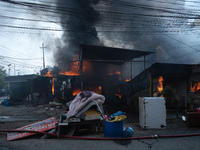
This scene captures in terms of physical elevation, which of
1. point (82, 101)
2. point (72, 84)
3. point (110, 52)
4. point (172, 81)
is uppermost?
point (110, 52)

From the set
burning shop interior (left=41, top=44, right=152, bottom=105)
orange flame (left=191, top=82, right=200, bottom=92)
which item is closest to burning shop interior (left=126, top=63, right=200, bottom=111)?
orange flame (left=191, top=82, right=200, bottom=92)

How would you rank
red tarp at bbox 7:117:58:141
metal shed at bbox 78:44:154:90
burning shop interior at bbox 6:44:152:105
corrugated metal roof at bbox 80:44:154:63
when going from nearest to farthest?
1. red tarp at bbox 7:117:58:141
2. metal shed at bbox 78:44:154:90
3. corrugated metal roof at bbox 80:44:154:63
4. burning shop interior at bbox 6:44:152:105

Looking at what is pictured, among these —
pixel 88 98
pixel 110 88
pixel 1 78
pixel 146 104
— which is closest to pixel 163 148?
pixel 146 104

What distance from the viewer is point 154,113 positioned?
583cm

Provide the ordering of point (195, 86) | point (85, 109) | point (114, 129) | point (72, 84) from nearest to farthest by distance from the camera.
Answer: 1. point (114, 129)
2. point (85, 109)
3. point (195, 86)
4. point (72, 84)

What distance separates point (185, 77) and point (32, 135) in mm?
11229

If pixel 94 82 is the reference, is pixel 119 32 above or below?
above

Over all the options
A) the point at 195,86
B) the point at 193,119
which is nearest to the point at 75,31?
the point at 195,86

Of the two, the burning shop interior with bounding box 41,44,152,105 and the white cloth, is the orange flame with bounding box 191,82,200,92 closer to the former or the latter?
the burning shop interior with bounding box 41,44,152,105

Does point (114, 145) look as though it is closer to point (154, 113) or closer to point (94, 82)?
point (154, 113)

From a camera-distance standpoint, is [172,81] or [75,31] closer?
[172,81]

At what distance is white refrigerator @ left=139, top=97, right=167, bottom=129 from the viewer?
5812 millimetres

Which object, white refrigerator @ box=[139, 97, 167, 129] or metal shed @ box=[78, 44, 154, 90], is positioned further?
metal shed @ box=[78, 44, 154, 90]

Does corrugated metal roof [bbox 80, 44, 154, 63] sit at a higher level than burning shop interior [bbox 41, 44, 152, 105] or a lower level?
higher
